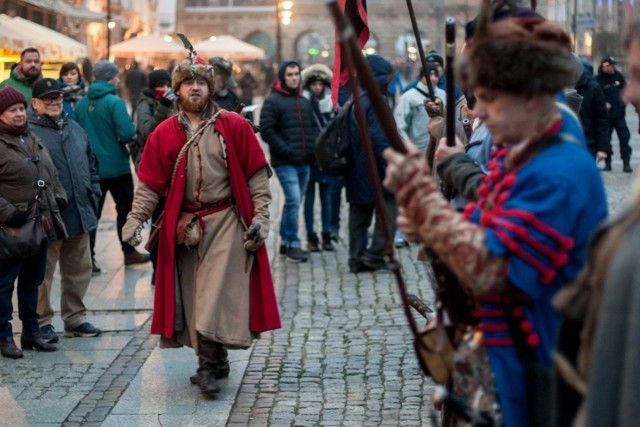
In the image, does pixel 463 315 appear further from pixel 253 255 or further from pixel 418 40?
pixel 253 255

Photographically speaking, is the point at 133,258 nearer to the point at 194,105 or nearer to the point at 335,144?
the point at 335,144

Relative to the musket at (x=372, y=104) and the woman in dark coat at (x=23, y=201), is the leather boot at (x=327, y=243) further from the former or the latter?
the musket at (x=372, y=104)

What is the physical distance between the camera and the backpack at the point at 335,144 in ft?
35.1

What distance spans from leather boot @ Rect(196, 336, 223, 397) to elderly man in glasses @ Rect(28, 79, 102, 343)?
1.82 m

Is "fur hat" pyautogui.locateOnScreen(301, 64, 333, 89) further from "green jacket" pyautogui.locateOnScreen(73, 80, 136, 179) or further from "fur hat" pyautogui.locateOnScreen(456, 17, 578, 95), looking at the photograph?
"fur hat" pyautogui.locateOnScreen(456, 17, 578, 95)

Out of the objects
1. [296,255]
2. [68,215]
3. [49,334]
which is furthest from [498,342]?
[296,255]

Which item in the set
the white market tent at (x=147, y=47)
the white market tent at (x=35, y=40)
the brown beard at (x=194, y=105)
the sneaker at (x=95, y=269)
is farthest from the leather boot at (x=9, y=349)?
the white market tent at (x=147, y=47)

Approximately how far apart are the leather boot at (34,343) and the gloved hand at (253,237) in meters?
1.94

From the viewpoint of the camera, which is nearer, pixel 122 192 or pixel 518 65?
pixel 518 65

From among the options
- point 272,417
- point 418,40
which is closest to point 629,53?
point 418,40

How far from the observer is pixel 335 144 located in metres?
10.8

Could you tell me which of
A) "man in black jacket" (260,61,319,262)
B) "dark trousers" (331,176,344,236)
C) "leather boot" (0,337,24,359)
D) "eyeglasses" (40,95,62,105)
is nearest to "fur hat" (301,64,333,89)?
"man in black jacket" (260,61,319,262)

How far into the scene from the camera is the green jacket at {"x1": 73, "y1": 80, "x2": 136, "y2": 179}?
11.1 m

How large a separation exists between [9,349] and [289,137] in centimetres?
461
